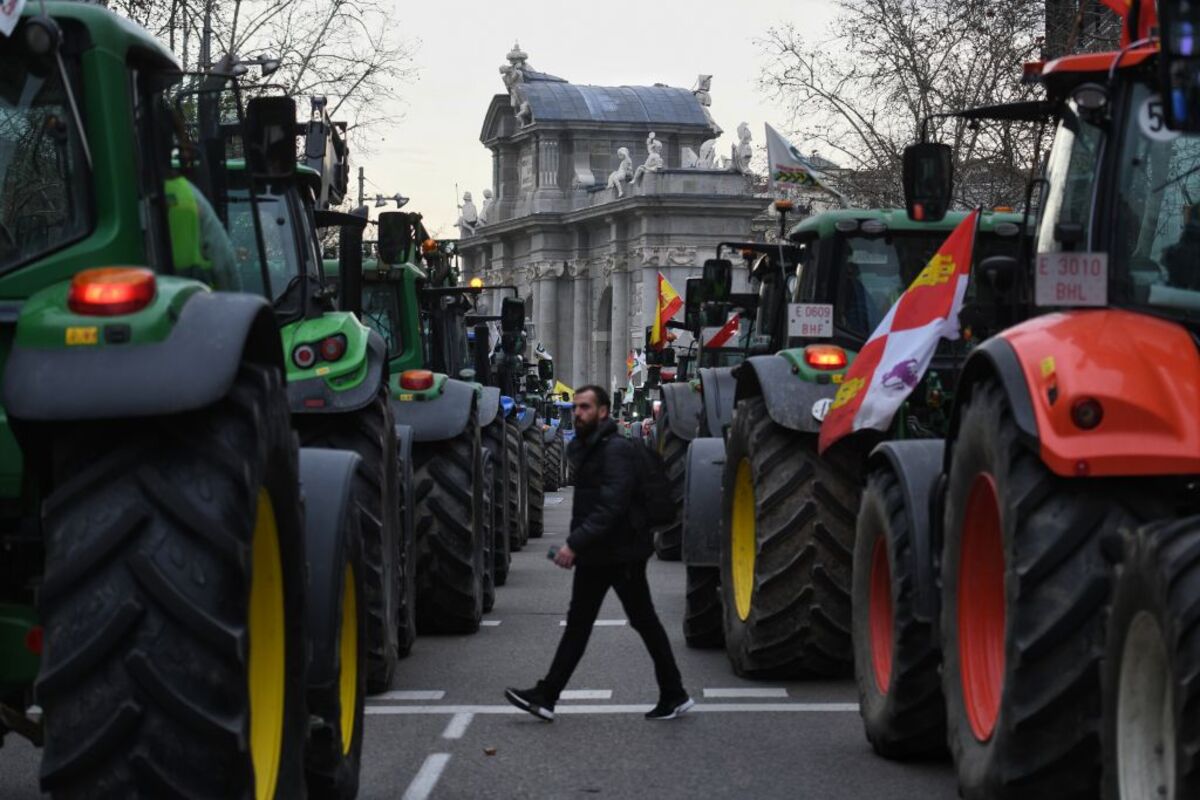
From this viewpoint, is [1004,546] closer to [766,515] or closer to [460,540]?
[766,515]

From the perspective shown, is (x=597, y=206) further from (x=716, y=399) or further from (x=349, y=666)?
(x=349, y=666)

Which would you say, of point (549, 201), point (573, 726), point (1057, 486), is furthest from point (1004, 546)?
point (549, 201)

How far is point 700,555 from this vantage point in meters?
14.3

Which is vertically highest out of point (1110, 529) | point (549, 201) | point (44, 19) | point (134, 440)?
point (44, 19)

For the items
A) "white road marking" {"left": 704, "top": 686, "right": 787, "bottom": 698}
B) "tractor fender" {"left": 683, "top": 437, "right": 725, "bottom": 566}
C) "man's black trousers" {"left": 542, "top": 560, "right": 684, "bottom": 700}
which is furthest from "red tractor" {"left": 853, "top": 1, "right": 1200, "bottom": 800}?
"tractor fender" {"left": 683, "top": 437, "right": 725, "bottom": 566}

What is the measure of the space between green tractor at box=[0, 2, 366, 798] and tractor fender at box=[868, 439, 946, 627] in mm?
2934

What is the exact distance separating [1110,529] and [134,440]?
2.64 metres

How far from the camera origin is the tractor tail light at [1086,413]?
21.4 ft

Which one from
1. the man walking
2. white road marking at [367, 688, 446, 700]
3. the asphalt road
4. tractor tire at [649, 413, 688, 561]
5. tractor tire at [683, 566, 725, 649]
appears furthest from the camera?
tractor tire at [649, 413, 688, 561]

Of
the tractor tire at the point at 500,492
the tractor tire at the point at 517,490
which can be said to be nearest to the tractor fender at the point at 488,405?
the tractor tire at the point at 500,492

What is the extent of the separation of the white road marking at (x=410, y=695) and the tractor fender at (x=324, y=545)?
4841 mm

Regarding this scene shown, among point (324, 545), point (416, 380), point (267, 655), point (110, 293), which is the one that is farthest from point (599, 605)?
point (110, 293)

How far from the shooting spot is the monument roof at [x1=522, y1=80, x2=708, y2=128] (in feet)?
440

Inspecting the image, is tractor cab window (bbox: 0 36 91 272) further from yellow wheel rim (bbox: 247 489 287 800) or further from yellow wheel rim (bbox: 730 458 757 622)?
yellow wheel rim (bbox: 730 458 757 622)
